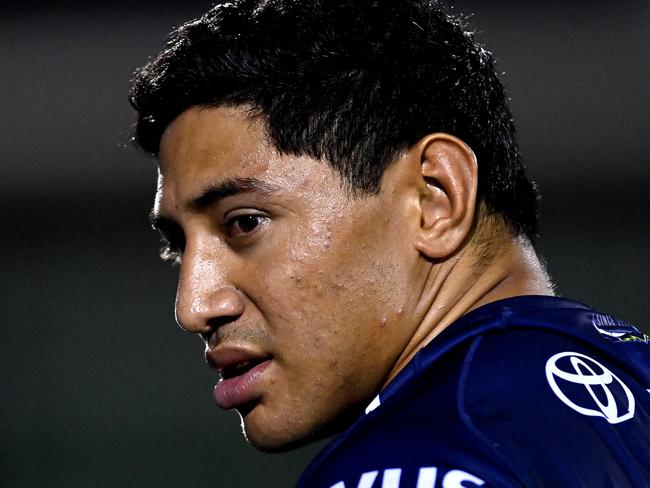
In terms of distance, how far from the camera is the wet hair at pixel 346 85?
1258 mm

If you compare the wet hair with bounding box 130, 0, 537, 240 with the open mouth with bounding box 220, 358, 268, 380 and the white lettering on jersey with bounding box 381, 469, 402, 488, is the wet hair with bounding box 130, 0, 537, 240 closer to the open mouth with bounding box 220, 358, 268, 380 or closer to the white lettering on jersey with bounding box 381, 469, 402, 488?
the open mouth with bounding box 220, 358, 268, 380

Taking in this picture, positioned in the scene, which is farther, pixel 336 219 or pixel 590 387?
pixel 336 219

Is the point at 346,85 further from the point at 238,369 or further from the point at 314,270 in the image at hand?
the point at 238,369

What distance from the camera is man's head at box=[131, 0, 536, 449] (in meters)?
1.21

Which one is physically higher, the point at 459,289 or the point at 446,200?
the point at 446,200

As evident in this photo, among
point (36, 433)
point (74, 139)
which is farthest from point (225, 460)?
point (74, 139)

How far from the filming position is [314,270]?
1.21 metres

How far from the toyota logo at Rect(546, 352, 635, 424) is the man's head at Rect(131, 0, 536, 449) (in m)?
0.27

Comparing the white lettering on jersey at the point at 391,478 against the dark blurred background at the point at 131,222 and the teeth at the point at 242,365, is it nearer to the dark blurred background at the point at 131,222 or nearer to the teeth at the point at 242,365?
the teeth at the point at 242,365

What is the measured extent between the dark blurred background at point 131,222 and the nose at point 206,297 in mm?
3471

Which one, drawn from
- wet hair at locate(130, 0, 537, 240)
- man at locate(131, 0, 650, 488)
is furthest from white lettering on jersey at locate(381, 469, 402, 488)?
wet hair at locate(130, 0, 537, 240)

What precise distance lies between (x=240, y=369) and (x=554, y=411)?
50 cm

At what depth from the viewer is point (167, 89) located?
4.42 ft

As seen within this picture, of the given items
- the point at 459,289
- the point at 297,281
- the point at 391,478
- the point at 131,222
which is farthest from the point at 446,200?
the point at 131,222
